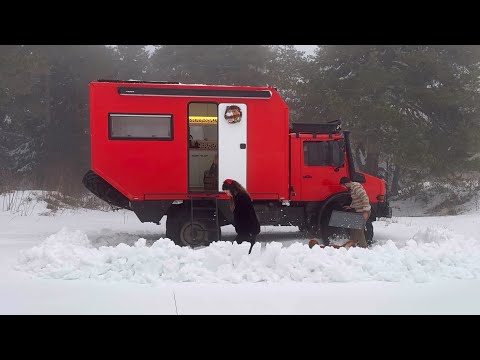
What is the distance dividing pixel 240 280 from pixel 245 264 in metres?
0.45

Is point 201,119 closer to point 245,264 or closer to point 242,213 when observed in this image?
point 242,213

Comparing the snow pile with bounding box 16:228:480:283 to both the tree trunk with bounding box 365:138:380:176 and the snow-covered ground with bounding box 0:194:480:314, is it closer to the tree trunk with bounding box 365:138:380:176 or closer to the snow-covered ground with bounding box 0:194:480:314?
the snow-covered ground with bounding box 0:194:480:314

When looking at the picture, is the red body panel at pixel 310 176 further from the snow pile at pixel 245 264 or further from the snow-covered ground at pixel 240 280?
the snow pile at pixel 245 264

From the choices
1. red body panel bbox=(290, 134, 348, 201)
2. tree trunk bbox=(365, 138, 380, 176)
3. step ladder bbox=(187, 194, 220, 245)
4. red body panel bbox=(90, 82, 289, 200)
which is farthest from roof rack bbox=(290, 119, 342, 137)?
tree trunk bbox=(365, 138, 380, 176)

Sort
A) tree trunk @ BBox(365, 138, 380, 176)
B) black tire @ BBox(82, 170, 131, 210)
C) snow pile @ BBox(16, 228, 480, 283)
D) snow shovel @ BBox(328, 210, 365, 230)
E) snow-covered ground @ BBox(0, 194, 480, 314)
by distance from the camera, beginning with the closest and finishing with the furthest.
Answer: snow-covered ground @ BBox(0, 194, 480, 314)
snow pile @ BBox(16, 228, 480, 283)
snow shovel @ BBox(328, 210, 365, 230)
black tire @ BBox(82, 170, 131, 210)
tree trunk @ BBox(365, 138, 380, 176)

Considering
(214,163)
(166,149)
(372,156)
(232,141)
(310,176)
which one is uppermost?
(372,156)

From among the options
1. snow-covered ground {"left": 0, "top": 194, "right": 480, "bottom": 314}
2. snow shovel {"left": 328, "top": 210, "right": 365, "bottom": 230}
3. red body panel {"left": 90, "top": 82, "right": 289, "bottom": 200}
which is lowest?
snow-covered ground {"left": 0, "top": 194, "right": 480, "bottom": 314}

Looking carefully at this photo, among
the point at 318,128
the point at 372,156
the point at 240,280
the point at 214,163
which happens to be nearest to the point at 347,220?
the point at 318,128

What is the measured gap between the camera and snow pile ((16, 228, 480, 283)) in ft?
27.2

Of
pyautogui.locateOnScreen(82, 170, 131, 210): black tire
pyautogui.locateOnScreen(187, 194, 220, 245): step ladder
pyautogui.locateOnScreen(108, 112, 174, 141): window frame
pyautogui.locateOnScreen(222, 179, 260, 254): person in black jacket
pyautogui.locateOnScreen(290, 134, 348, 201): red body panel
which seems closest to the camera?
pyautogui.locateOnScreen(222, 179, 260, 254): person in black jacket

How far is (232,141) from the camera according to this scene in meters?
12.5

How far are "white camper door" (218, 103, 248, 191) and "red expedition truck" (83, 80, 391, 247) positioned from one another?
0.07ft

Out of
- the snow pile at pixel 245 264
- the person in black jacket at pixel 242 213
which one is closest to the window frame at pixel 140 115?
the snow pile at pixel 245 264

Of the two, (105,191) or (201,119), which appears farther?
(201,119)
